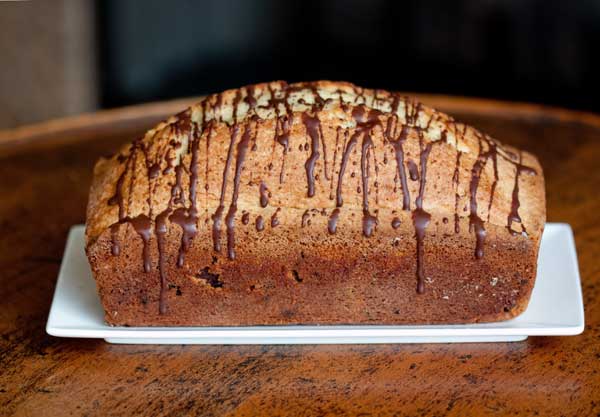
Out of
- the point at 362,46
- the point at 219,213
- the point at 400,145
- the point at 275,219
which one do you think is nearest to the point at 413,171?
the point at 400,145

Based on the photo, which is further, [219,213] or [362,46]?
[362,46]

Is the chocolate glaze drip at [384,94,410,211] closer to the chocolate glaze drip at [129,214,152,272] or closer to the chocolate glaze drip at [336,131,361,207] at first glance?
the chocolate glaze drip at [336,131,361,207]

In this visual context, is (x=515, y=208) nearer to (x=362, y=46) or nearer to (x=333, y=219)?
(x=333, y=219)

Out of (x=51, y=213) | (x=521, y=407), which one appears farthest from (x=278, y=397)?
(x=51, y=213)

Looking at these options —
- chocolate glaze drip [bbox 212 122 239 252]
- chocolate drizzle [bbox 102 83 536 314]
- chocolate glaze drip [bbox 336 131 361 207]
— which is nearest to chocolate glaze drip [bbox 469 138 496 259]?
chocolate drizzle [bbox 102 83 536 314]

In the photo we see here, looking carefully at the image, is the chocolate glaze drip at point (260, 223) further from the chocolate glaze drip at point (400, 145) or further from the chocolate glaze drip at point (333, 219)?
the chocolate glaze drip at point (400, 145)

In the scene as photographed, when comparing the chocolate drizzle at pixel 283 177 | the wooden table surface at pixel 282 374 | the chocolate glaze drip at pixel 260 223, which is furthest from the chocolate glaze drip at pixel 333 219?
the wooden table surface at pixel 282 374

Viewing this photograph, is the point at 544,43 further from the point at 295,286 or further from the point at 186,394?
the point at 186,394

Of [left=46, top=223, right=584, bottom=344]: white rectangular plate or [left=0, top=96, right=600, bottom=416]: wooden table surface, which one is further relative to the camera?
[left=46, top=223, right=584, bottom=344]: white rectangular plate
